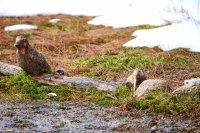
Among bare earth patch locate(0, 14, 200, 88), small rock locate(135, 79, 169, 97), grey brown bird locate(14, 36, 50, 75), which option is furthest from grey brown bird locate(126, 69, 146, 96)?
grey brown bird locate(14, 36, 50, 75)

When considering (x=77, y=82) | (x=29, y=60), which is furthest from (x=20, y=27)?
(x=77, y=82)

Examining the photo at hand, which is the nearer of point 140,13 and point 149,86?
point 149,86

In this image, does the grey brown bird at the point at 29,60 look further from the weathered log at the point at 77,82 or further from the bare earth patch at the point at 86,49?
the bare earth patch at the point at 86,49

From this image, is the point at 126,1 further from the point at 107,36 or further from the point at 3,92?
the point at 3,92

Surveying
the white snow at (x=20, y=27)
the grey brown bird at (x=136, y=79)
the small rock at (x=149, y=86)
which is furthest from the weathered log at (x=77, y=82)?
the white snow at (x=20, y=27)

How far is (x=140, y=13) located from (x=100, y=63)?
801cm

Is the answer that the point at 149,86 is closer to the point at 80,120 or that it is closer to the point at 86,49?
the point at 80,120

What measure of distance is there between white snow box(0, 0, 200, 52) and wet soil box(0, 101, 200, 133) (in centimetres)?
384

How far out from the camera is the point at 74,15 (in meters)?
20.2

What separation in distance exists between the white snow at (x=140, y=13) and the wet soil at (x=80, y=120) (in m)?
3.84

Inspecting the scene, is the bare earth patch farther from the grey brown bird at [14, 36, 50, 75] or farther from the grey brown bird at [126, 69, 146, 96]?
the grey brown bird at [14, 36, 50, 75]

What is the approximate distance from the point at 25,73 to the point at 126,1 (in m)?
13.9

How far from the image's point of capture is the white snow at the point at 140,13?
40.6 ft

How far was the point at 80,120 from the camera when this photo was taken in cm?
617
